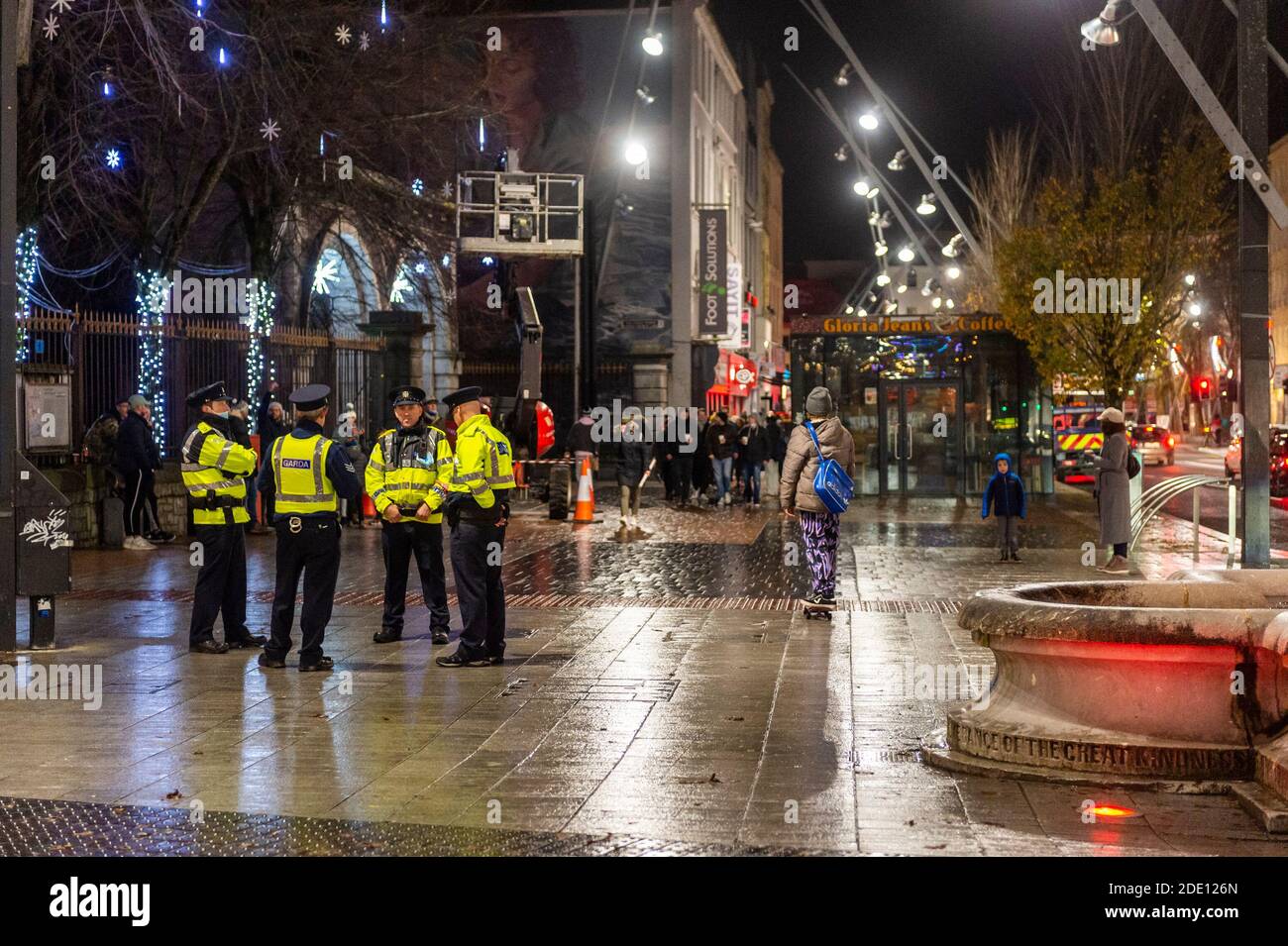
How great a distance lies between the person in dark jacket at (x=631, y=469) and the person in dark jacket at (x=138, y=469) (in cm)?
608

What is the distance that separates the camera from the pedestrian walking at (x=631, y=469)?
2220 cm

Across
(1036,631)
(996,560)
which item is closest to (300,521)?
(1036,631)

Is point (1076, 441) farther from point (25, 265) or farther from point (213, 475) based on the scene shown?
point (213, 475)

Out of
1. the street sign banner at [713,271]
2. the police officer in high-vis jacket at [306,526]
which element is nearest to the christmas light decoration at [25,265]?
the police officer in high-vis jacket at [306,526]

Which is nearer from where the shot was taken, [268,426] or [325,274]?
[268,426]

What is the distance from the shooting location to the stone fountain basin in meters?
7.01

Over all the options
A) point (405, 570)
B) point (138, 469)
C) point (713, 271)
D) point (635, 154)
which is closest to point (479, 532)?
point (405, 570)

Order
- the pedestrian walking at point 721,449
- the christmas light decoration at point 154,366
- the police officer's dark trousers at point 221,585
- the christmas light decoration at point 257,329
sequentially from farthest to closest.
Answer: the pedestrian walking at point 721,449
the christmas light decoration at point 257,329
the christmas light decoration at point 154,366
the police officer's dark trousers at point 221,585

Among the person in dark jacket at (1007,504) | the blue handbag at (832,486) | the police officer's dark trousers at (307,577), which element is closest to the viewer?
the police officer's dark trousers at (307,577)

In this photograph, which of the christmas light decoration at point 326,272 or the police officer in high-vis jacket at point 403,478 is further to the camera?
the christmas light decoration at point 326,272

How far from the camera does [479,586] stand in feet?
34.4

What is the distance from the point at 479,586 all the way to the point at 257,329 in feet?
48.0

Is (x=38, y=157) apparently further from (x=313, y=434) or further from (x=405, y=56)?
(x=313, y=434)

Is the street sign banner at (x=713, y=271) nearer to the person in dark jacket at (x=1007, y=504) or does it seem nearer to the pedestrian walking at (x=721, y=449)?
the pedestrian walking at (x=721, y=449)
